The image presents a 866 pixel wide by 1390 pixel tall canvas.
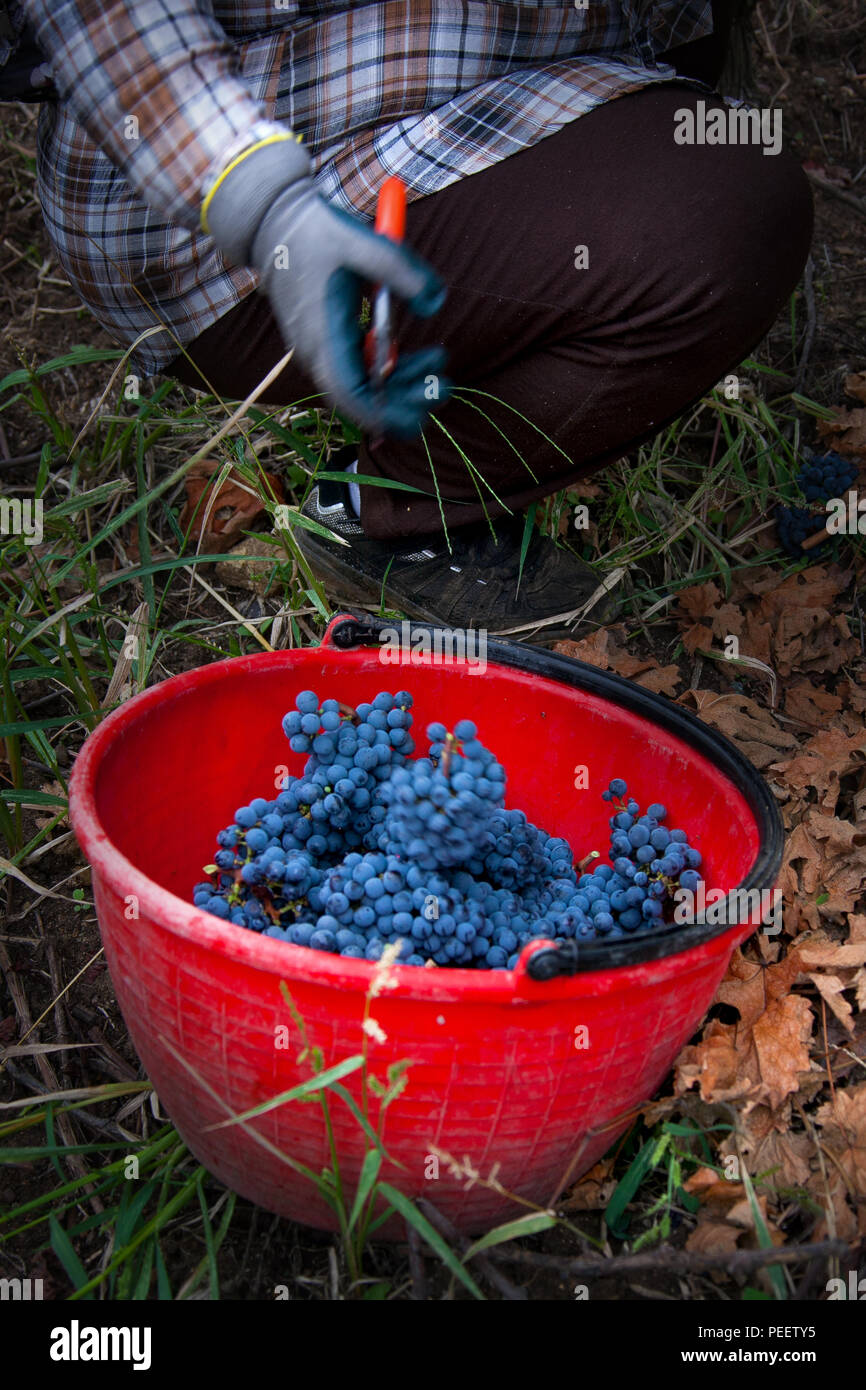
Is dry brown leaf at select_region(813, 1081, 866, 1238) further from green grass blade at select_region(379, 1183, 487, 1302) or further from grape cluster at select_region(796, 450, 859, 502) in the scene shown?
grape cluster at select_region(796, 450, 859, 502)

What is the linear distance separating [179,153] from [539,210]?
0.60m

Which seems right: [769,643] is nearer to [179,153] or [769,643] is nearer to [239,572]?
[239,572]

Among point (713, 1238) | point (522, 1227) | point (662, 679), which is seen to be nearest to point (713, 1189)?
point (713, 1238)

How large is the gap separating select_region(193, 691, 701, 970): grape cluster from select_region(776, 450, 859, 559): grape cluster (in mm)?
1003

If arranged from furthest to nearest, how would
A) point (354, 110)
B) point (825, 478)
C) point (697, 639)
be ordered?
point (825, 478), point (697, 639), point (354, 110)

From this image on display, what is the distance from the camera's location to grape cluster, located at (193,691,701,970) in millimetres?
1199

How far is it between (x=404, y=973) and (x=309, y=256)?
76cm

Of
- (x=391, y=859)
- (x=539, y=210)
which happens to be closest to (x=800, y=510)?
(x=539, y=210)

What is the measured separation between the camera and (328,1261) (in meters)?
1.26

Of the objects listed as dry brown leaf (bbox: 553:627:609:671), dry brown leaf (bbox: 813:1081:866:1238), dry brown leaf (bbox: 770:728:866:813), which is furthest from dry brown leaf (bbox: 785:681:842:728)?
dry brown leaf (bbox: 813:1081:866:1238)

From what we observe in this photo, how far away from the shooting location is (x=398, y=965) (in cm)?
99

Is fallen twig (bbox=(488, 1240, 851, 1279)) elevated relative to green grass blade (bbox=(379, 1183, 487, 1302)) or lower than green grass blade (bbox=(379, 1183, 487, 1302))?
lower

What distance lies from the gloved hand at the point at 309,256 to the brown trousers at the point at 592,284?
1.39 feet

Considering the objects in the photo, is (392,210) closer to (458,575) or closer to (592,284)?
(592,284)
